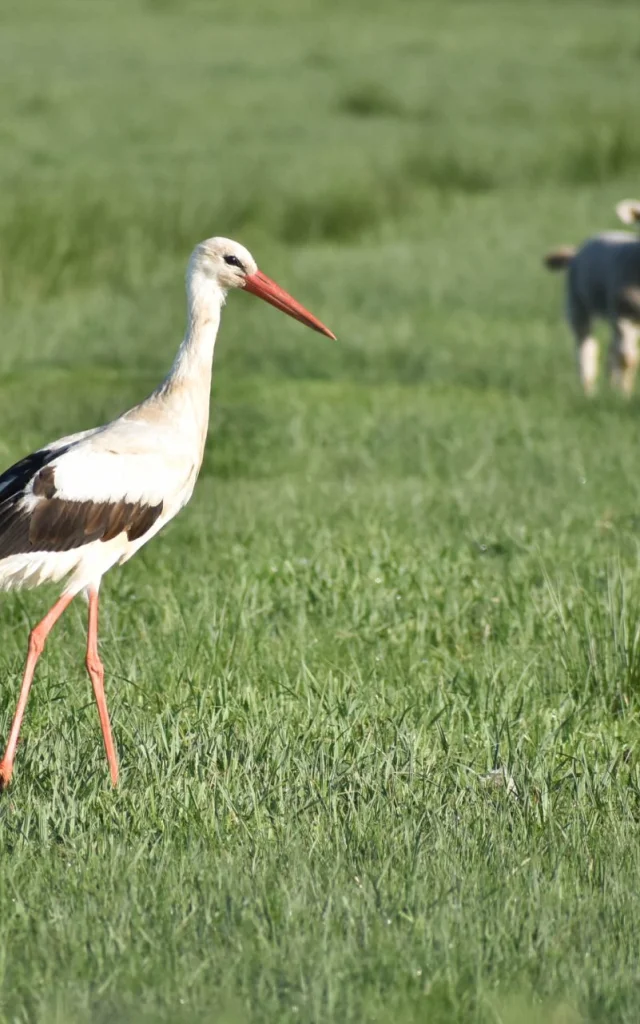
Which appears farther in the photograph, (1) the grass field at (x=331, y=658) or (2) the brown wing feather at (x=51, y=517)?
(2) the brown wing feather at (x=51, y=517)

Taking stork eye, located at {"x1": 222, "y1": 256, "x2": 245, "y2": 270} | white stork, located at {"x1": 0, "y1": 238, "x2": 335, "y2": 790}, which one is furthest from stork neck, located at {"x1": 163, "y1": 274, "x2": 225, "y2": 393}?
stork eye, located at {"x1": 222, "y1": 256, "x2": 245, "y2": 270}

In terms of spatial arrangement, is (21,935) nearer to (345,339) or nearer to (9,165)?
(345,339)

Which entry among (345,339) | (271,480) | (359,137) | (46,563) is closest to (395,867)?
(46,563)

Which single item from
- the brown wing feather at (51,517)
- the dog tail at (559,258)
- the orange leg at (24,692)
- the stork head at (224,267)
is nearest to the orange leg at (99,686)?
the orange leg at (24,692)

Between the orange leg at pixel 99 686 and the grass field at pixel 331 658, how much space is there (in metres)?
0.07

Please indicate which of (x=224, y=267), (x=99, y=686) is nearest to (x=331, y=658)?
(x=99, y=686)

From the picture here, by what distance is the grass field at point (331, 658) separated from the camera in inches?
135

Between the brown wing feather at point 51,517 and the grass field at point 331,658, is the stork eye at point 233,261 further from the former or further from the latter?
the grass field at point 331,658

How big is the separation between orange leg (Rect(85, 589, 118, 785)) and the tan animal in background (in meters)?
7.15

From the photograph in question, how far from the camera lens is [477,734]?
492 cm

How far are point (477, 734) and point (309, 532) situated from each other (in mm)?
2663

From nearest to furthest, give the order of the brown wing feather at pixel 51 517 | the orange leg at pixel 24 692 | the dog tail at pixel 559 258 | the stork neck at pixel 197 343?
1. the orange leg at pixel 24 692
2. the brown wing feather at pixel 51 517
3. the stork neck at pixel 197 343
4. the dog tail at pixel 559 258

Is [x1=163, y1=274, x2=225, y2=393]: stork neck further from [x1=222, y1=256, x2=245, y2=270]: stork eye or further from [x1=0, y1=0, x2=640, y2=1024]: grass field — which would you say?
[x1=0, y1=0, x2=640, y2=1024]: grass field

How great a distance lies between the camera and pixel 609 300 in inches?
479
